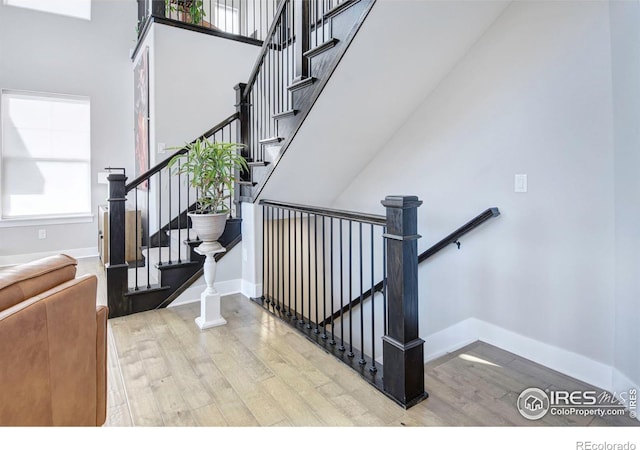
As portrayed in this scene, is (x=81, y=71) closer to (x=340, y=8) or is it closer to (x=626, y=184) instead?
(x=340, y=8)

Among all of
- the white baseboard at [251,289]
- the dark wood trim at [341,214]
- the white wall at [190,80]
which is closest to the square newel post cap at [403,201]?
the dark wood trim at [341,214]

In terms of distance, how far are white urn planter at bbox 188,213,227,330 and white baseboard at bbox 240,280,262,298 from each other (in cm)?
56

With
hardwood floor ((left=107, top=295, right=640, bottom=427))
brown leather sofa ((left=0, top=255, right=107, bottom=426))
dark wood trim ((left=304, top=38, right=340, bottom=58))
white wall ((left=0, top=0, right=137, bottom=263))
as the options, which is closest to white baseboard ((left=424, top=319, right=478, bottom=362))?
hardwood floor ((left=107, top=295, right=640, bottom=427))

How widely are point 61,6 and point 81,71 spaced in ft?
2.79

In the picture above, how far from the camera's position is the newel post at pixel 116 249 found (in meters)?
2.79

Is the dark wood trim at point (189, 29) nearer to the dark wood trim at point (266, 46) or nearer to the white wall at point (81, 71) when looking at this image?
the white wall at point (81, 71)

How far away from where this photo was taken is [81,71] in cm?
495

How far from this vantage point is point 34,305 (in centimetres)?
109

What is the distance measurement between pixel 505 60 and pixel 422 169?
915 millimetres

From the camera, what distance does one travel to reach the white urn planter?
2609 mm

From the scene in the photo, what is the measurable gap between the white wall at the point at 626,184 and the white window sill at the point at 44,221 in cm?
582

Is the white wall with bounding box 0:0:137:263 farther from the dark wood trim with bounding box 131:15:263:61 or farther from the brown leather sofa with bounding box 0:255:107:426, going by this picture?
the brown leather sofa with bounding box 0:255:107:426

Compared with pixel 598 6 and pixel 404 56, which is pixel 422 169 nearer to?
pixel 404 56

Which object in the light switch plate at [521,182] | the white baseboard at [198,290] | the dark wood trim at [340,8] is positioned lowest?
the white baseboard at [198,290]
